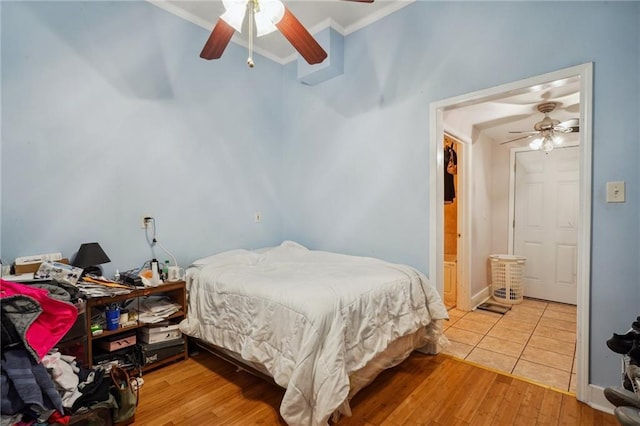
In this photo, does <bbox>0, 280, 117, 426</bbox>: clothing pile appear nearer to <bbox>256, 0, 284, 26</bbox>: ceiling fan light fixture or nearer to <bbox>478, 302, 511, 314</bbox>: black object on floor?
<bbox>256, 0, 284, 26</bbox>: ceiling fan light fixture

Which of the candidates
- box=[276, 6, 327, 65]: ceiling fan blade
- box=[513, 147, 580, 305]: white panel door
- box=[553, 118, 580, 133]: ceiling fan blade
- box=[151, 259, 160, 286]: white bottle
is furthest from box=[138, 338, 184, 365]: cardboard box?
box=[513, 147, 580, 305]: white panel door

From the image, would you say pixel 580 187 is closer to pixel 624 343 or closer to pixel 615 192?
pixel 615 192

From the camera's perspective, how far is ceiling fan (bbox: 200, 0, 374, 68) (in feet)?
5.62

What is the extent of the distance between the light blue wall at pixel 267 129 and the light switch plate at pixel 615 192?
4 cm

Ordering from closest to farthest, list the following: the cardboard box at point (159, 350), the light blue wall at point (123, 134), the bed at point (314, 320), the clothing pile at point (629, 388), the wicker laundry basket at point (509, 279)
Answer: the clothing pile at point (629, 388) < the bed at point (314, 320) < the light blue wall at point (123, 134) < the cardboard box at point (159, 350) < the wicker laundry basket at point (509, 279)

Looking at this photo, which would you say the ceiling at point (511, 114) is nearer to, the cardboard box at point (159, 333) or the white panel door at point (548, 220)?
the white panel door at point (548, 220)

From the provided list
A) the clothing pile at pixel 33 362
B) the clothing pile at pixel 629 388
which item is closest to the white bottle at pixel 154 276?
the clothing pile at pixel 33 362

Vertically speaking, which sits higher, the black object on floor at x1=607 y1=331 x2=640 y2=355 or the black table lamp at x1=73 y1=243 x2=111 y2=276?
the black table lamp at x1=73 y1=243 x2=111 y2=276

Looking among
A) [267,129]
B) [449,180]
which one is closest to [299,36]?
[267,129]

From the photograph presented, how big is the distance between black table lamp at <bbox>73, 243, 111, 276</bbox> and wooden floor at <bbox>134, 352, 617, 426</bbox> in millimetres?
891

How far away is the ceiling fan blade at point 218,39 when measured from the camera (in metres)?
1.91

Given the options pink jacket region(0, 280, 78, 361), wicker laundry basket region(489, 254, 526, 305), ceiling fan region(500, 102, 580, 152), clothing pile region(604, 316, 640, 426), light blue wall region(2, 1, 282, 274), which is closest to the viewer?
clothing pile region(604, 316, 640, 426)

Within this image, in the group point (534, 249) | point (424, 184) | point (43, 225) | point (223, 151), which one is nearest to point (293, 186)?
point (223, 151)

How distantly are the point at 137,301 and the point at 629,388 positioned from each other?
294 centimetres
